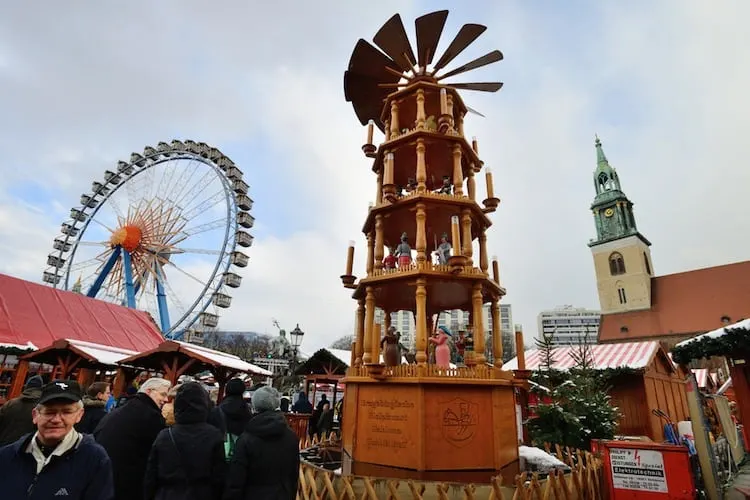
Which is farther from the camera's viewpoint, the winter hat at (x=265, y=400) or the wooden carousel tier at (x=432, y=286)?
the wooden carousel tier at (x=432, y=286)

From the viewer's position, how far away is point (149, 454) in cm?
317

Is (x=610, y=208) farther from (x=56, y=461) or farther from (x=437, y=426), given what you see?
(x=56, y=461)

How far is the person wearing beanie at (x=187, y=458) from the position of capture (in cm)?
293

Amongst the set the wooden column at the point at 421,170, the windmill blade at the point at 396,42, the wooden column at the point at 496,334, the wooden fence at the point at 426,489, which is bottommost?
the wooden fence at the point at 426,489

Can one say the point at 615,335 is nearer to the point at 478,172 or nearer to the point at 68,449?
the point at 478,172

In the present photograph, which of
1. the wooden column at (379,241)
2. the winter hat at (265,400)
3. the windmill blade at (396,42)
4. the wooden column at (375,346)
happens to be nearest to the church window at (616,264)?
the windmill blade at (396,42)

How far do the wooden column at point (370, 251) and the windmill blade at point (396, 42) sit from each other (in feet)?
15.4

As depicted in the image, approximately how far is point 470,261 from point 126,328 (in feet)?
65.9

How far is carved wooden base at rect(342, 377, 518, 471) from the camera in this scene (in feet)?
21.6

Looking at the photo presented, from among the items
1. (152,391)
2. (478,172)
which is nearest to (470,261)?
(478,172)

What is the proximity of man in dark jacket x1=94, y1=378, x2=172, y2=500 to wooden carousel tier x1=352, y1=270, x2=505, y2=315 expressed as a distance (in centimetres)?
526

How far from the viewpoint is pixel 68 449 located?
2.31 metres

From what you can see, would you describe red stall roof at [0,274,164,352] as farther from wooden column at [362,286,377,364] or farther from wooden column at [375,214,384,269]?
wooden column at [375,214,384,269]

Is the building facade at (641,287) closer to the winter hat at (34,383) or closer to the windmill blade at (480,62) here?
the windmill blade at (480,62)
